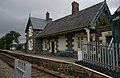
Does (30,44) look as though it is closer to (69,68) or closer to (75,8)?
(75,8)

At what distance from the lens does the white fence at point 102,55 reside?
620 cm

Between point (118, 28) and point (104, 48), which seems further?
point (118, 28)

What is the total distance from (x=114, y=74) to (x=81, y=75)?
1484 mm

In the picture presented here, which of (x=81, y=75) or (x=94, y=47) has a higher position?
(x=94, y=47)

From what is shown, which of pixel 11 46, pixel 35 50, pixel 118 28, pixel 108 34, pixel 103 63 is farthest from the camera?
pixel 11 46

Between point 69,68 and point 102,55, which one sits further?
point 69,68

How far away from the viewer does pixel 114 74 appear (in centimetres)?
585

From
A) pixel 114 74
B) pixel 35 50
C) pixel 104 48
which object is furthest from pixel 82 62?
pixel 35 50

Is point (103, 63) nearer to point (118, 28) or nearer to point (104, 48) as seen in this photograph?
point (104, 48)

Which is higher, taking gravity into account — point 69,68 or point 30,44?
point 30,44

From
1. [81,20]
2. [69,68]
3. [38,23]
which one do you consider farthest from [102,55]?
[38,23]

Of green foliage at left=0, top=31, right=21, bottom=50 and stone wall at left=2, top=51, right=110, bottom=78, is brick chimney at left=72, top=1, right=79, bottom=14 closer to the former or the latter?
stone wall at left=2, top=51, right=110, bottom=78

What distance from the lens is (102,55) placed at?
22.2 feet

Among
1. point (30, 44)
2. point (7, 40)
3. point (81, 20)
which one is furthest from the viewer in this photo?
point (7, 40)
